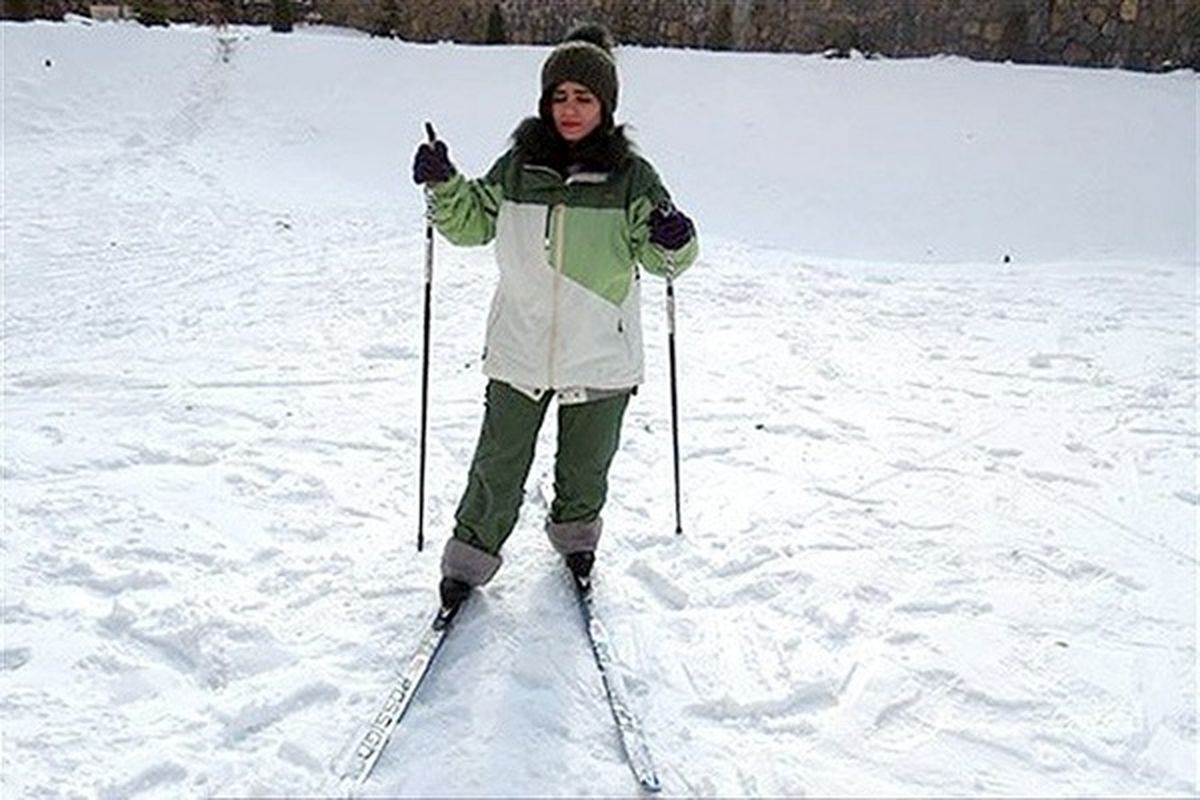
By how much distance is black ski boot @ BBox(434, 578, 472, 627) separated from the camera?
293 cm

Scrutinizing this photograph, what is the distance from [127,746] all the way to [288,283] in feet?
14.3

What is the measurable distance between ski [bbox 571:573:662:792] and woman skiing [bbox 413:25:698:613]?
0.92 ft

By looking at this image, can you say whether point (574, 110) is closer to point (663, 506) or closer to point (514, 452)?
point (514, 452)

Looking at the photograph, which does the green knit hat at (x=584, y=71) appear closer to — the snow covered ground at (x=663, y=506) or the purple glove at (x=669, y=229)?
the purple glove at (x=669, y=229)

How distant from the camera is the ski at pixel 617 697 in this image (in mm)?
2377

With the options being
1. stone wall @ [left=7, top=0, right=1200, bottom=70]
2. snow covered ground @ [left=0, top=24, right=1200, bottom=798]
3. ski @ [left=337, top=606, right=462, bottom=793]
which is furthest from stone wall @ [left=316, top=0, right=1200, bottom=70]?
ski @ [left=337, top=606, right=462, bottom=793]

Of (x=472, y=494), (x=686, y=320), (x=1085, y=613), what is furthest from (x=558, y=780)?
(x=686, y=320)

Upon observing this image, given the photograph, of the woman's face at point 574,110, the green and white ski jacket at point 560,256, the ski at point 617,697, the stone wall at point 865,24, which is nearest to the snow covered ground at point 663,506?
the ski at point 617,697

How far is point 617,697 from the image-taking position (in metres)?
2.62

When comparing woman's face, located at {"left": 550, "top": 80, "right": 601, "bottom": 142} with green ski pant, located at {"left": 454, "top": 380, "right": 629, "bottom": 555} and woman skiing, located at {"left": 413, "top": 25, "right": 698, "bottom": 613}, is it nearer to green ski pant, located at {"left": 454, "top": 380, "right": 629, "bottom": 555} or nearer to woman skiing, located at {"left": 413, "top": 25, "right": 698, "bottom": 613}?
woman skiing, located at {"left": 413, "top": 25, "right": 698, "bottom": 613}

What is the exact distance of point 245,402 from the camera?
4648 mm

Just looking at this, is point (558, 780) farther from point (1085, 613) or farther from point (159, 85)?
point (159, 85)

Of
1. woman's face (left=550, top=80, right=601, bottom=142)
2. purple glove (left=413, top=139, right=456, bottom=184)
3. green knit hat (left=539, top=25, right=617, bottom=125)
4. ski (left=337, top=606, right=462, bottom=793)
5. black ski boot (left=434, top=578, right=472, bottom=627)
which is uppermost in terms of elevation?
green knit hat (left=539, top=25, right=617, bottom=125)

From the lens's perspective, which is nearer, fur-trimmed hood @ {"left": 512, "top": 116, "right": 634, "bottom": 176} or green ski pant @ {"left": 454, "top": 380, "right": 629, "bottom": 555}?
fur-trimmed hood @ {"left": 512, "top": 116, "right": 634, "bottom": 176}
